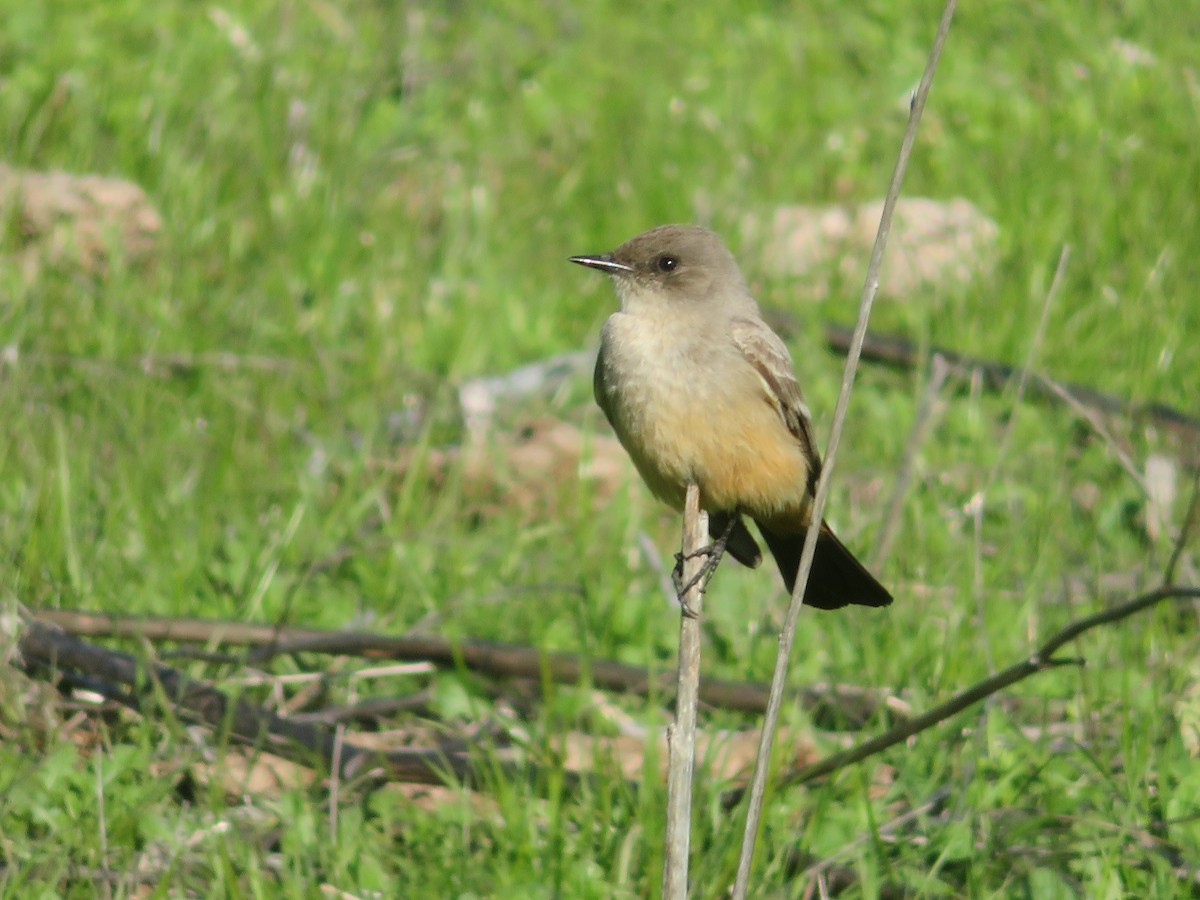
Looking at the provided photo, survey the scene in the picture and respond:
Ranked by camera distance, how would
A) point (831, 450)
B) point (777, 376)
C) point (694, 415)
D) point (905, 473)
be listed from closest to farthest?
point (831, 450) → point (694, 415) → point (777, 376) → point (905, 473)

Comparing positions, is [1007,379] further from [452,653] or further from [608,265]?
[452,653]

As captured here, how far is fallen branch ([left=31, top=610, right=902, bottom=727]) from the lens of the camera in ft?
14.1

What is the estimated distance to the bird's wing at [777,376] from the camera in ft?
13.7

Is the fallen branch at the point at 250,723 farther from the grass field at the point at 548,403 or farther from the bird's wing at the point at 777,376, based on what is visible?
the bird's wing at the point at 777,376

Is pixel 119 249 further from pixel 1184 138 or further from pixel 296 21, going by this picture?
pixel 1184 138

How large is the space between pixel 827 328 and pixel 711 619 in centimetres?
200

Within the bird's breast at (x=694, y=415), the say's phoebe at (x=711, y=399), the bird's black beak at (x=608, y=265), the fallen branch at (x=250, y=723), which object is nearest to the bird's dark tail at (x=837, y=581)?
the say's phoebe at (x=711, y=399)

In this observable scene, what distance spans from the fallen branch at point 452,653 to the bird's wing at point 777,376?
0.59m

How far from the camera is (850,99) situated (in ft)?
28.4

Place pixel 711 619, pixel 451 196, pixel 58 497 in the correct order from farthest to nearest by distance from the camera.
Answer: pixel 451 196
pixel 711 619
pixel 58 497

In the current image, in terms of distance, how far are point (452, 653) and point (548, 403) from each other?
1986 mm

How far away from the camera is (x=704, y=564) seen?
389 centimetres

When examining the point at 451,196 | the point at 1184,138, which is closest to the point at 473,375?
the point at 451,196

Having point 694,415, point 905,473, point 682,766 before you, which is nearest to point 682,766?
point 682,766
